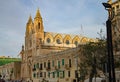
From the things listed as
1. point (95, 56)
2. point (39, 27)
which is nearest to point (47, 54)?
point (39, 27)

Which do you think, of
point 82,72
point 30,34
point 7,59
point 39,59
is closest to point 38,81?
point 39,59

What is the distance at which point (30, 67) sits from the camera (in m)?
92.8

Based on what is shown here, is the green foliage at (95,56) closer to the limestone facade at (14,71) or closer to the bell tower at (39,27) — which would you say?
the bell tower at (39,27)

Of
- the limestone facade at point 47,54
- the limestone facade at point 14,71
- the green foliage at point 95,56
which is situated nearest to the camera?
the green foliage at point 95,56

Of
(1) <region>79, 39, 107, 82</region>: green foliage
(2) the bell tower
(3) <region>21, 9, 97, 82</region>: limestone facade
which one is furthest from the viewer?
(2) the bell tower

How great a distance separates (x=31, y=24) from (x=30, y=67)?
15.9 meters

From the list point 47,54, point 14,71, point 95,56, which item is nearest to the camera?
point 95,56

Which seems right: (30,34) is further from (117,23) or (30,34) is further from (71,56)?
(117,23)

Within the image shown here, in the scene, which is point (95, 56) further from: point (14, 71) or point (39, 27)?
point (14, 71)

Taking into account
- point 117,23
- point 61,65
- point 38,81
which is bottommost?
point 38,81

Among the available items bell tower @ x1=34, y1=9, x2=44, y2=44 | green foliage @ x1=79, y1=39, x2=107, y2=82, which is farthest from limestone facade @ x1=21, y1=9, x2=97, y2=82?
green foliage @ x1=79, y1=39, x2=107, y2=82

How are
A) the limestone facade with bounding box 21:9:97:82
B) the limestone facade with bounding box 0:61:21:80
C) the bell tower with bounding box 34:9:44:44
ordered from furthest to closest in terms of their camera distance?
the limestone facade with bounding box 0:61:21:80
the bell tower with bounding box 34:9:44:44
the limestone facade with bounding box 21:9:97:82

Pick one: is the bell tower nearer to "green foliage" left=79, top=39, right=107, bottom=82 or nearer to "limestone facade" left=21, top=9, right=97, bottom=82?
"limestone facade" left=21, top=9, right=97, bottom=82

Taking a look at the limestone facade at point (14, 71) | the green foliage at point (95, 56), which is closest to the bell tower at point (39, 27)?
the limestone facade at point (14, 71)
